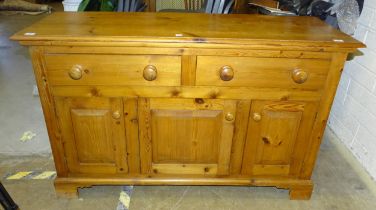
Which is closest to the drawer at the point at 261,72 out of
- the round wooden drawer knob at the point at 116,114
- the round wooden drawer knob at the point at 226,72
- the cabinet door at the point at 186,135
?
the round wooden drawer knob at the point at 226,72

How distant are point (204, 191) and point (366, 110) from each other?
3.25ft

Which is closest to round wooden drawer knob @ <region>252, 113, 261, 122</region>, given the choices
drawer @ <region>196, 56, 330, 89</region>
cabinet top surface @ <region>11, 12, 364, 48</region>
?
drawer @ <region>196, 56, 330, 89</region>

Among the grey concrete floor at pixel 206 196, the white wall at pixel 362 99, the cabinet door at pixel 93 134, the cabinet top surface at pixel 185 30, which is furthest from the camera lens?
the white wall at pixel 362 99

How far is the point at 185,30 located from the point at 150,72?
23cm

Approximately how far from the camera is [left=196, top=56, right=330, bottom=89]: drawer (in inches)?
43.8

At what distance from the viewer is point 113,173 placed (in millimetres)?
1370

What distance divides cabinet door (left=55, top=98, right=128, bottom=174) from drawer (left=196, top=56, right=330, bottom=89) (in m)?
0.39

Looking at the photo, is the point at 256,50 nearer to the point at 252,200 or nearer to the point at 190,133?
the point at 190,133

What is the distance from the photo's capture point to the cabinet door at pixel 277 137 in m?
1.22

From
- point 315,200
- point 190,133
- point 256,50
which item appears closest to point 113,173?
point 190,133

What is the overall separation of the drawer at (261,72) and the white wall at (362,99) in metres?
0.61

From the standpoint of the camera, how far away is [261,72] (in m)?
1.13

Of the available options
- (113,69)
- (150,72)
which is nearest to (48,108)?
(113,69)

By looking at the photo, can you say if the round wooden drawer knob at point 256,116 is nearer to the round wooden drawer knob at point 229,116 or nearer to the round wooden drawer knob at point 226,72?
the round wooden drawer knob at point 229,116
